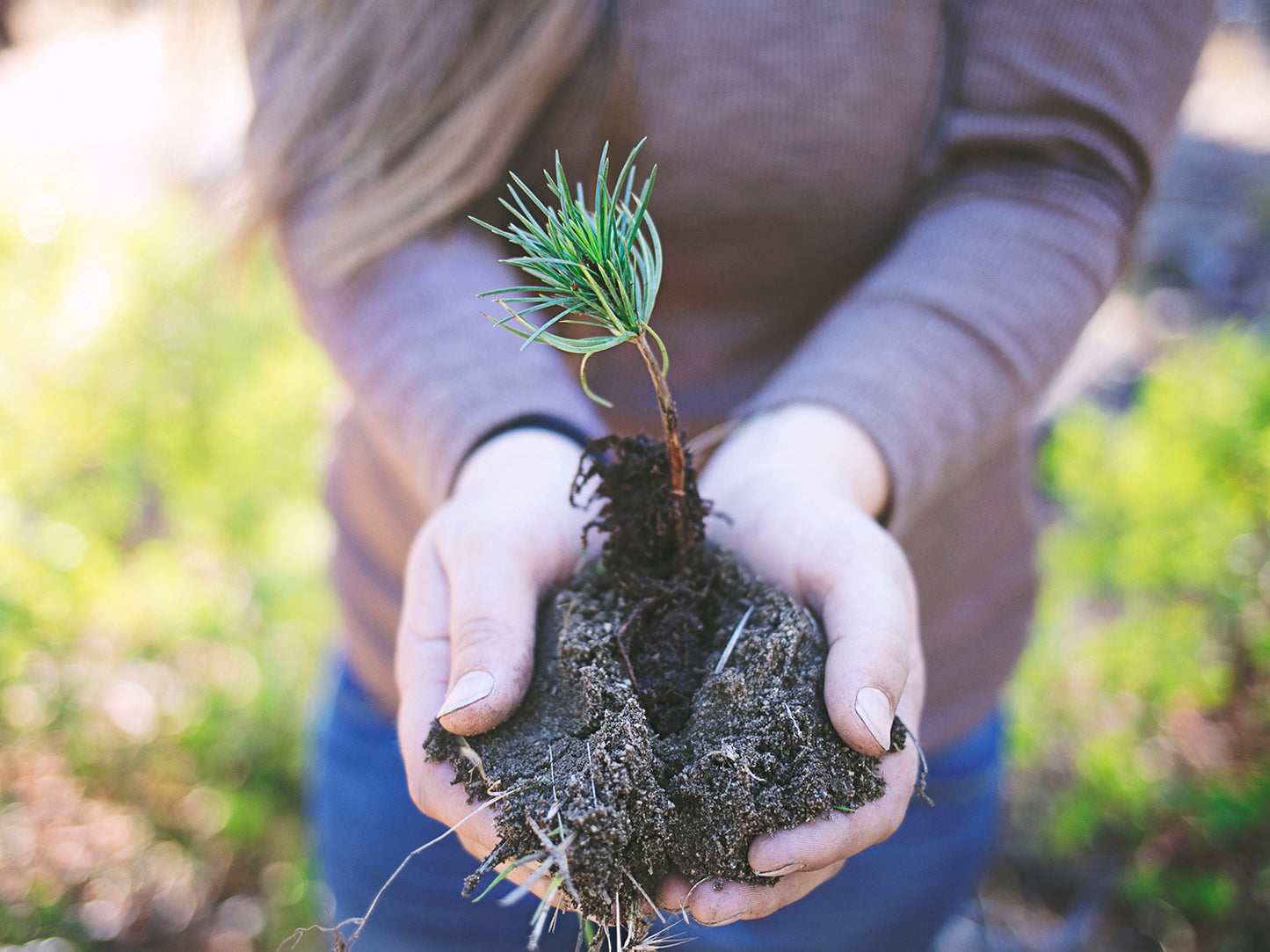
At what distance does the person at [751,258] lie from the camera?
4.03ft

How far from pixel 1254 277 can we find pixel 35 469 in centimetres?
692

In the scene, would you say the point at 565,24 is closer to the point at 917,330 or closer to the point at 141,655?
the point at 917,330

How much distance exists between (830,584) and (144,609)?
97.5 inches

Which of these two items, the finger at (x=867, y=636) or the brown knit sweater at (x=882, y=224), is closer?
the finger at (x=867, y=636)

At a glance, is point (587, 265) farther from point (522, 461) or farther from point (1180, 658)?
point (1180, 658)

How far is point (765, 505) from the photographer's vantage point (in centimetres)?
112

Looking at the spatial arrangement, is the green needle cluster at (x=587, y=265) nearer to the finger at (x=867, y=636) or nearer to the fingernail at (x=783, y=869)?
the finger at (x=867, y=636)

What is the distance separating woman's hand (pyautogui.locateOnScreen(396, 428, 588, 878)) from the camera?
90 centimetres

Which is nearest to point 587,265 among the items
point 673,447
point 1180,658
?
point 673,447

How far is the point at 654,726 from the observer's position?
993 mm

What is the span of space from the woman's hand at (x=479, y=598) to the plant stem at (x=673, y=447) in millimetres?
175

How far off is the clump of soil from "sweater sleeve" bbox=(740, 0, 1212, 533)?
37 cm

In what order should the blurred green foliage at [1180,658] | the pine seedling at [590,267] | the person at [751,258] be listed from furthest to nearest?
the blurred green foliage at [1180,658]
the person at [751,258]
the pine seedling at [590,267]

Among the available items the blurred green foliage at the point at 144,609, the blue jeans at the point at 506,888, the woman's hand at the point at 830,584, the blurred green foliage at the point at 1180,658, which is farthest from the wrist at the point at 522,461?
the blurred green foliage at the point at 1180,658
